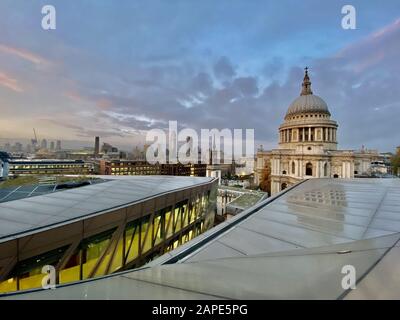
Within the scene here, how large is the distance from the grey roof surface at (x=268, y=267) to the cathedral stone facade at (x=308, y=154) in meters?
56.9

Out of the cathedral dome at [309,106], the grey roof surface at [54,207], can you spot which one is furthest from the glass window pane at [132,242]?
the cathedral dome at [309,106]

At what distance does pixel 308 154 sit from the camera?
5931 centimetres

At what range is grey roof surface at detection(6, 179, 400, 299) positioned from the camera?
2.70 metres

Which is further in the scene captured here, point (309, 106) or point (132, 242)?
point (309, 106)

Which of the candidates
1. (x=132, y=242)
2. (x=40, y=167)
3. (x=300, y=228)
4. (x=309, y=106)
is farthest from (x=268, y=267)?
(x=40, y=167)

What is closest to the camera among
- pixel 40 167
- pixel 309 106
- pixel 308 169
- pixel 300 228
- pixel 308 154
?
pixel 300 228

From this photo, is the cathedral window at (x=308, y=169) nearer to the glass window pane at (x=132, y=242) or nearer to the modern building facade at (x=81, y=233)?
the modern building facade at (x=81, y=233)

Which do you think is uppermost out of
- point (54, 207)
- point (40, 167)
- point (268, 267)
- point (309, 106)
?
point (309, 106)

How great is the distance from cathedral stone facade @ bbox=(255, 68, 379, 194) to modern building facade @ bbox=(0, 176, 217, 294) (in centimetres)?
5409

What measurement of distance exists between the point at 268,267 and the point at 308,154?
6295cm

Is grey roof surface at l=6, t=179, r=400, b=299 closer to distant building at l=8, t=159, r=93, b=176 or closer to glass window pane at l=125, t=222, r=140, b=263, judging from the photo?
glass window pane at l=125, t=222, r=140, b=263

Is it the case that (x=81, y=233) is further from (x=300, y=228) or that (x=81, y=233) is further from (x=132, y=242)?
(x=300, y=228)

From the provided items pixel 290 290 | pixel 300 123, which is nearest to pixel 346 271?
pixel 290 290
